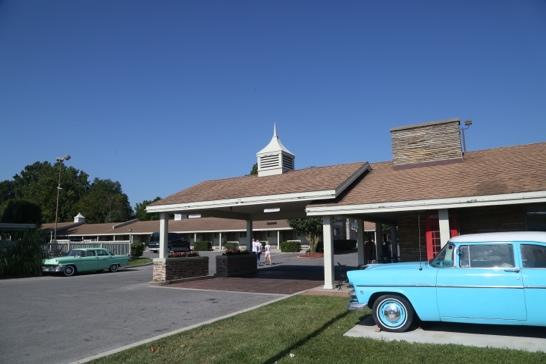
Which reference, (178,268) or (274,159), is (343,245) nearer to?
(274,159)

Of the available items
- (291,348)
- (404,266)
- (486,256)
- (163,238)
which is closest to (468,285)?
(486,256)

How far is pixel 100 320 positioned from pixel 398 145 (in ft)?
39.5

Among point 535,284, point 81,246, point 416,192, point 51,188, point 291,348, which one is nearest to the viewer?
point 535,284

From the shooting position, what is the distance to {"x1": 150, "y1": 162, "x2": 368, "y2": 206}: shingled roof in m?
14.7

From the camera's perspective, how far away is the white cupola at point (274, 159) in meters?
20.0

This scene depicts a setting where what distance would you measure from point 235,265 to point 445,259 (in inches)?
541

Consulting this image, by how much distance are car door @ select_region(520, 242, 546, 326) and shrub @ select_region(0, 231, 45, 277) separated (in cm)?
2378

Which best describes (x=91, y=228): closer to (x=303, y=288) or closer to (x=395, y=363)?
(x=303, y=288)

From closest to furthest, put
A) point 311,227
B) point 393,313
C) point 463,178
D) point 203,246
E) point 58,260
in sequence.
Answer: point 393,313, point 463,178, point 58,260, point 311,227, point 203,246

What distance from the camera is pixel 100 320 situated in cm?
983

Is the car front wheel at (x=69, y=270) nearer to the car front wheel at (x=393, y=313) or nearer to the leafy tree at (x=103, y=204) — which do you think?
the car front wheel at (x=393, y=313)

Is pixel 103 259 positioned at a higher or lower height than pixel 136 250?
lower

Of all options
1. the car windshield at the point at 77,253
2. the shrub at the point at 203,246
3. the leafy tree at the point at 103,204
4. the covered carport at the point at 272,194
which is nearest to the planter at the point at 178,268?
the covered carport at the point at 272,194

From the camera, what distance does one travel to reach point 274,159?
66.2 feet
